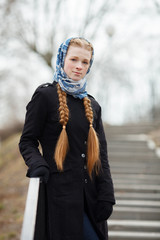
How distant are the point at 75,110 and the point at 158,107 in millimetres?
14960

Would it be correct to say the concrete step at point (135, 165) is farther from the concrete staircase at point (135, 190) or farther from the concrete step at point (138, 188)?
the concrete step at point (138, 188)

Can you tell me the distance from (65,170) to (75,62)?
2.26ft

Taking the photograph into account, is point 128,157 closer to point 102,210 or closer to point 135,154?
point 135,154

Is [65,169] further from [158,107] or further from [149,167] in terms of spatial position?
A: [158,107]

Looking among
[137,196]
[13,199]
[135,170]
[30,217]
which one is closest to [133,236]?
[137,196]

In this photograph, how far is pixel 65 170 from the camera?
1713mm

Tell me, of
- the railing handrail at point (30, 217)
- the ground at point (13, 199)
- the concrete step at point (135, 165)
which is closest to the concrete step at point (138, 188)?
the concrete step at point (135, 165)

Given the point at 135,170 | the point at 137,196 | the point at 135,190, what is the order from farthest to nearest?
1. the point at 135,170
2. the point at 135,190
3. the point at 137,196

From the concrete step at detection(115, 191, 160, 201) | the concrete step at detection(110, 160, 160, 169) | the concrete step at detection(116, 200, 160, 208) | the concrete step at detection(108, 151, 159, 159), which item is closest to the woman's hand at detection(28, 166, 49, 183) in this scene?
the concrete step at detection(116, 200, 160, 208)

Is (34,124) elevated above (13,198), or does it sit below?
above

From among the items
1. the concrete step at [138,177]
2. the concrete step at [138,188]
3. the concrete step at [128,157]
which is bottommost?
the concrete step at [138,188]

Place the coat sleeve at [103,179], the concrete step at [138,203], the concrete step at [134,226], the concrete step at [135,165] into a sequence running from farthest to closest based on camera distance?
the concrete step at [135,165]
the concrete step at [138,203]
the concrete step at [134,226]
the coat sleeve at [103,179]

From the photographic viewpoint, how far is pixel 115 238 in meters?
3.96

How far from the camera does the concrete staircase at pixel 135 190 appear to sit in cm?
421
